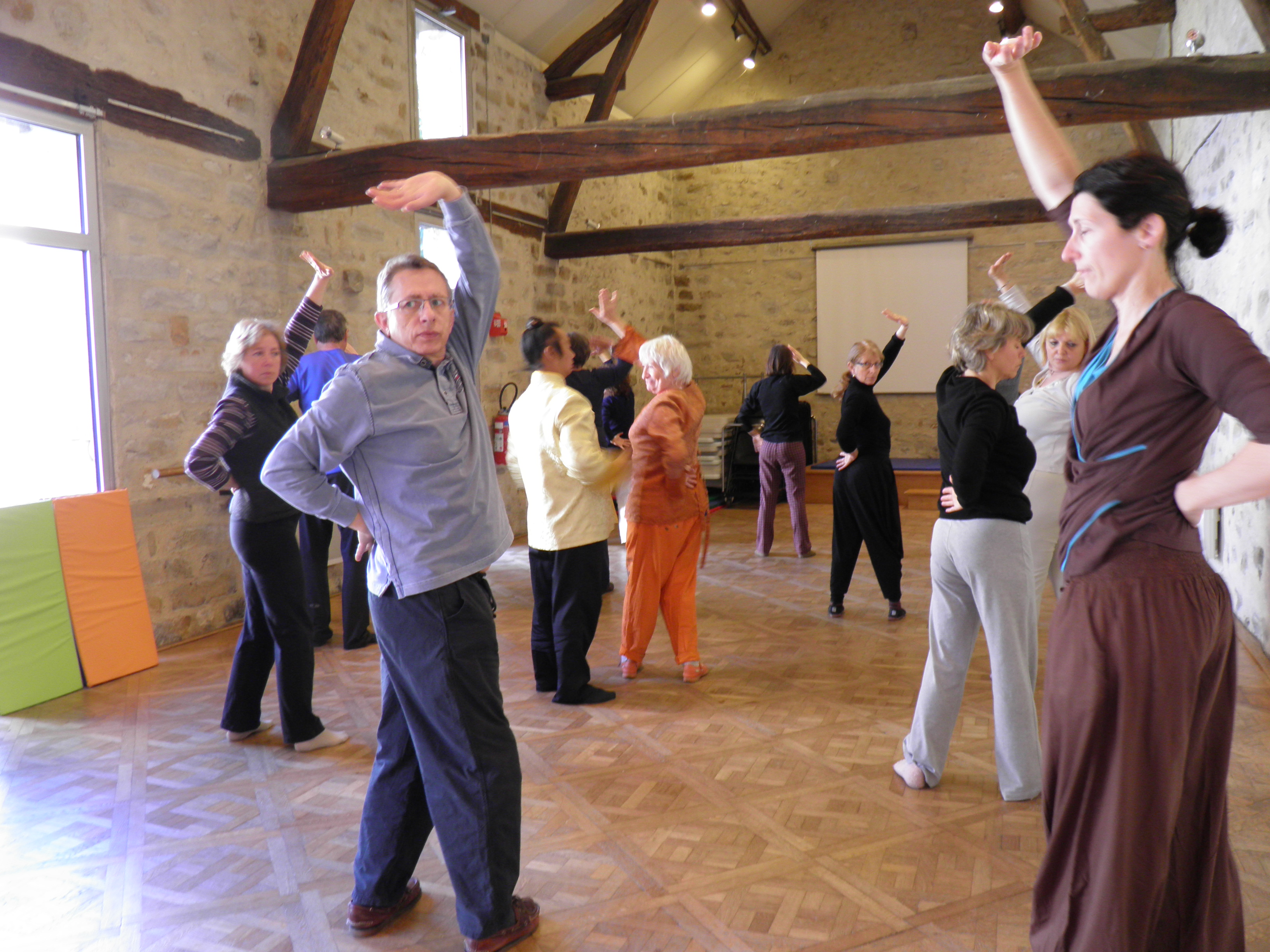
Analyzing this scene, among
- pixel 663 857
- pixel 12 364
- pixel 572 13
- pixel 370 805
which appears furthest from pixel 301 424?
pixel 572 13

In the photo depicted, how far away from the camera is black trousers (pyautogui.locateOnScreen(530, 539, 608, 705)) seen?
379 cm

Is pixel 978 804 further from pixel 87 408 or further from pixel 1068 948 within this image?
pixel 87 408

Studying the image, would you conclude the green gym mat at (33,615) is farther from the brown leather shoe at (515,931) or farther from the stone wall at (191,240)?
→ the brown leather shoe at (515,931)

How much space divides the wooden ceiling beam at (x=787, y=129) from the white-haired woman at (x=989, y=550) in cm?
255

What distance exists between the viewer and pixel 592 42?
29.8 feet

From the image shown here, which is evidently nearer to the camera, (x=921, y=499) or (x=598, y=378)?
(x=598, y=378)

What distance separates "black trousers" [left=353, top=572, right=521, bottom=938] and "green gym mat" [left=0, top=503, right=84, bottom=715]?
2.77m

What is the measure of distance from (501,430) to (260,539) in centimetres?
477

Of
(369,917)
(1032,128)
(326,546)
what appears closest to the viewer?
(1032,128)

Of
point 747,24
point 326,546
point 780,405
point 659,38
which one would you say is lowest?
point 326,546

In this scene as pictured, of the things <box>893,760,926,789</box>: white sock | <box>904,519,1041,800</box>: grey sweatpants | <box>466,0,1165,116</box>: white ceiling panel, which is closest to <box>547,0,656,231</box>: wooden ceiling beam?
<box>466,0,1165,116</box>: white ceiling panel

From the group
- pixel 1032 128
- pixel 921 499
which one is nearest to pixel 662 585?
pixel 1032 128

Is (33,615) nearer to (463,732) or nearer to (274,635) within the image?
(274,635)

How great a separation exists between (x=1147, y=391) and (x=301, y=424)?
167 cm
